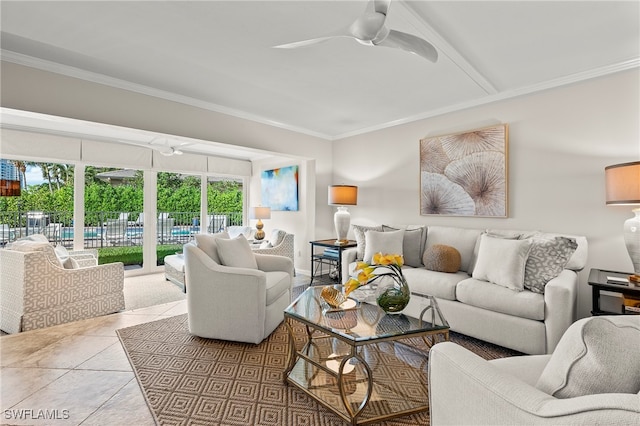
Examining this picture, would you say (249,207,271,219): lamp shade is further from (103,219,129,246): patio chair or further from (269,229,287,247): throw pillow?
(103,219,129,246): patio chair

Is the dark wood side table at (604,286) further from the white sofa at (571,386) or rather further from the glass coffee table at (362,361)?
the white sofa at (571,386)

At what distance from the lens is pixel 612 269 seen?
2.75 metres

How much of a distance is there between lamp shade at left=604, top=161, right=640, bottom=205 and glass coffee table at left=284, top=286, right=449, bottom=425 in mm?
1631

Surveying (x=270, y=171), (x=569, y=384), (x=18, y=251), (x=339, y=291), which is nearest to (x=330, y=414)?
(x=339, y=291)

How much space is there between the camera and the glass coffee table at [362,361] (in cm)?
171

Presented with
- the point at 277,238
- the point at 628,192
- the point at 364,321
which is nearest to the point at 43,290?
the point at 277,238

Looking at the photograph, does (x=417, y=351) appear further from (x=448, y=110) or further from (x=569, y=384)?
(x=448, y=110)

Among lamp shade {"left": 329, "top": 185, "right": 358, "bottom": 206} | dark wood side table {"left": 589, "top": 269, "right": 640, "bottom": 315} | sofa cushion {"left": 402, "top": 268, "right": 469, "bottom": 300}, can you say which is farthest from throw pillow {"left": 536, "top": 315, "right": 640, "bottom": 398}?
lamp shade {"left": 329, "top": 185, "right": 358, "bottom": 206}

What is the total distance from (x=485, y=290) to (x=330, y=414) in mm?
1653

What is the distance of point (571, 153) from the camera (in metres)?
2.98

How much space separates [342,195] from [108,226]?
3.96 metres

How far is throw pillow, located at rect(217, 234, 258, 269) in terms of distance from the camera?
118 inches

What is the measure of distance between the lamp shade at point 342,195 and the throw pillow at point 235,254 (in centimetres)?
171

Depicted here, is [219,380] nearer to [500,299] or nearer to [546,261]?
[500,299]
